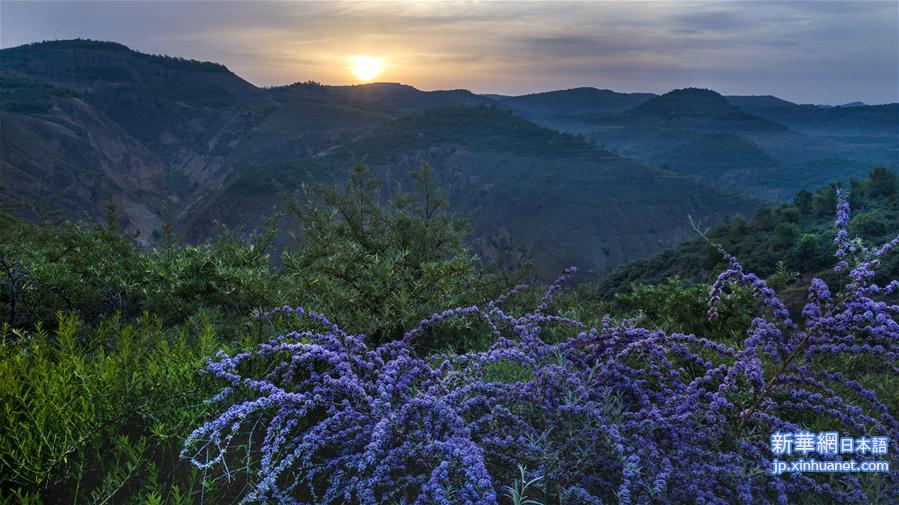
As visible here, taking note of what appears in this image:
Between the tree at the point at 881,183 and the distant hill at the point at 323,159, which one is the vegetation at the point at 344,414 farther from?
the distant hill at the point at 323,159

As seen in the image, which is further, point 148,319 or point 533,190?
point 533,190

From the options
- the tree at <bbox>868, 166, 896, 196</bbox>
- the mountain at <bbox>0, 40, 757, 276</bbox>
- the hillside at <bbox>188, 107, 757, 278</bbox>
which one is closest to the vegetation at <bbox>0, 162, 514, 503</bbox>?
the tree at <bbox>868, 166, 896, 196</bbox>

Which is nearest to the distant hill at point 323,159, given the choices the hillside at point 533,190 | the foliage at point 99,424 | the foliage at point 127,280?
the hillside at point 533,190

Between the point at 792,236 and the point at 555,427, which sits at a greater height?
the point at 555,427

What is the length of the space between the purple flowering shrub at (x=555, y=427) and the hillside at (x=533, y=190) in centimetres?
6398

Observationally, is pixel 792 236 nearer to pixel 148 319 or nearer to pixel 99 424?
pixel 148 319

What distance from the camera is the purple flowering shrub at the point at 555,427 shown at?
2486 mm

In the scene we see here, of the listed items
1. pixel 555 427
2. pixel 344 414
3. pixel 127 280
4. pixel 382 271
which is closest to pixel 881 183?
pixel 382 271

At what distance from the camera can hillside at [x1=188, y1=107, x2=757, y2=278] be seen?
8356cm

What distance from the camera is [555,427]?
8.90 ft

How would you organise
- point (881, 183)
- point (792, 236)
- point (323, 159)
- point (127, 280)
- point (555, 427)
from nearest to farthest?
point (555, 427) < point (127, 280) < point (792, 236) < point (881, 183) < point (323, 159)

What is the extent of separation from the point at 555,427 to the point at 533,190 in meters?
97.3

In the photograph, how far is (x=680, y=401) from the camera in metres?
3.04

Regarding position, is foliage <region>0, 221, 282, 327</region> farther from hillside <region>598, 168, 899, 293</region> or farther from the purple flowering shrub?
hillside <region>598, 168, 899, 293</region>
